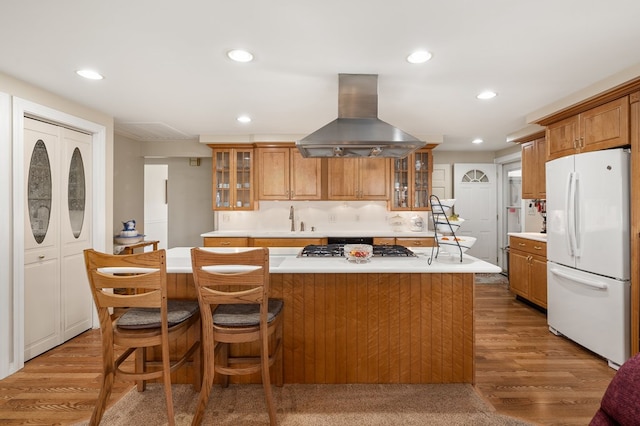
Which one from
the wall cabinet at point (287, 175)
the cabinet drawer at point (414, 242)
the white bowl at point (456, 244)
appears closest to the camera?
the white bowl at point (456, 244)

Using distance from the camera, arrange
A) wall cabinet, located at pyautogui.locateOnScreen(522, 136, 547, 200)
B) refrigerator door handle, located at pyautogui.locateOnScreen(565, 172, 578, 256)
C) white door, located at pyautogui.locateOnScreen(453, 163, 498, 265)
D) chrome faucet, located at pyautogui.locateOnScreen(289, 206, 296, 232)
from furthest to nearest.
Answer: white door, located at pyautogui.locateOnScreen(453, 163, 498, 265) → chrome faucet, located at pyautogui.locateOnScreen(289, 206, 296, 232) → wall cabinet, located at pyautogui.locateOnScreen(522, 136, 547, 200) → refrigerator door handle, located at pyautogui.locateOnScreen(565, 172, 578, 256)

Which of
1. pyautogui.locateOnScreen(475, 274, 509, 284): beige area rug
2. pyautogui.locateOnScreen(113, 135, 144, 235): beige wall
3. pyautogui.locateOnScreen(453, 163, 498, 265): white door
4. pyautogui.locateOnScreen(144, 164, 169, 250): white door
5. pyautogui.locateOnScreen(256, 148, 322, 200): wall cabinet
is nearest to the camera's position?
pyautogui.locateOnScreen(113, 135, 144, 235): beige wall

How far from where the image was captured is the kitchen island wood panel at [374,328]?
242 centimetres

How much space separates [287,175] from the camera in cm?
498

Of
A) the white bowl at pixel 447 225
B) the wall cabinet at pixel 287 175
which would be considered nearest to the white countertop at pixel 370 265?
the white bowl at pixel 447 225

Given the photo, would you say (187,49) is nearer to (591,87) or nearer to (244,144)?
(244,144)

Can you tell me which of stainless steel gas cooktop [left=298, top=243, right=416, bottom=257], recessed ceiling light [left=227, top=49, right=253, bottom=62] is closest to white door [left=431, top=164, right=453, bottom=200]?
stainless steel gas cooktop [left=298, top=243, right=416, bottom=257]

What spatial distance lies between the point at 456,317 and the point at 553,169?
2.02m

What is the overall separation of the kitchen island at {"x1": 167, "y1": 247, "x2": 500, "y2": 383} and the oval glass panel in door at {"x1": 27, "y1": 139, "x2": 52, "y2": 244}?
1.52 meters

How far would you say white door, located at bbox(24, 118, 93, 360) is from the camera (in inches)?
114

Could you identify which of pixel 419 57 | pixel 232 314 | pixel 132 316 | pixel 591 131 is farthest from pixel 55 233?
pixel 591 131

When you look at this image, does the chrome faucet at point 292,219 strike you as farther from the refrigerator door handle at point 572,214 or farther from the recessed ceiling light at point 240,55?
the refrigerator door handle at point 572,214

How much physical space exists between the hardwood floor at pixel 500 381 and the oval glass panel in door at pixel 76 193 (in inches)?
45.7

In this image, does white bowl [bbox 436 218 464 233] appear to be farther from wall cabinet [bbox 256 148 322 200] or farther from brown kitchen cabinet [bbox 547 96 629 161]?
wall cabinet [bbox 256 148 322 200]
